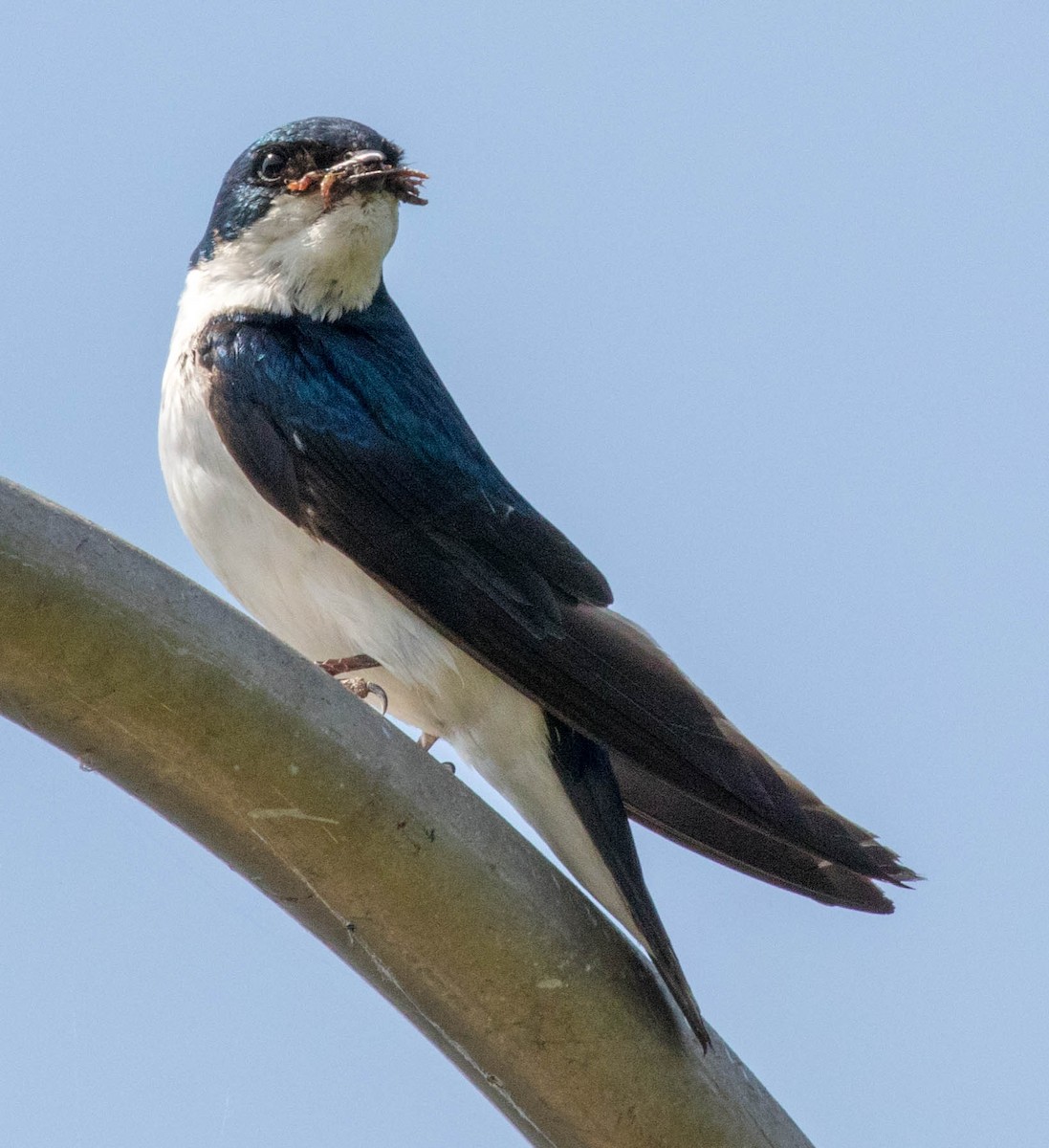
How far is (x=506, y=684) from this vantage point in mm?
2832

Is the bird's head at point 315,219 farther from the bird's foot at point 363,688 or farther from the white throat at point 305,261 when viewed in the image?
the bird's foot at point 363,688

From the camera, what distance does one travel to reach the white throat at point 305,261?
3.30 meters

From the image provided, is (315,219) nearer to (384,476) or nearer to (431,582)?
(384,476)

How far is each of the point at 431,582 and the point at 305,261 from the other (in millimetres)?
811

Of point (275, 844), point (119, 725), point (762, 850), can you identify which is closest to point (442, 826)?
point (275, 844)

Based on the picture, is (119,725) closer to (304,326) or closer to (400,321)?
(304,326)

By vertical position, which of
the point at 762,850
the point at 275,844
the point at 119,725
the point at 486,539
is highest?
the point at 486,539

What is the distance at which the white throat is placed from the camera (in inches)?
130

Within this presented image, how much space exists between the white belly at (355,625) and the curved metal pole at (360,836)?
498mm

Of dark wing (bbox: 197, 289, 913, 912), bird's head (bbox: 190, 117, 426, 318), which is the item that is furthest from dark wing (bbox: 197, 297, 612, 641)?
bird's head (bbox: 190, 117, 426, 318)

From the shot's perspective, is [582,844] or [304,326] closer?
[582,844]

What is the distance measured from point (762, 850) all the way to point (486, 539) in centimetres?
66

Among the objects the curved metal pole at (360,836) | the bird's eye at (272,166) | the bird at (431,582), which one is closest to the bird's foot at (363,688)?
the bird at (431,582)

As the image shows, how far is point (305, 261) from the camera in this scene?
3.32m
